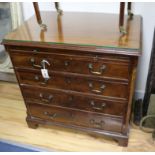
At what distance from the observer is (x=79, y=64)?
1180 mm

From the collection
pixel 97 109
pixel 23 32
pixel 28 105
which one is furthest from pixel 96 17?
pixel 28 105

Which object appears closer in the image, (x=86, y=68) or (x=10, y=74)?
(x=86, y=68)

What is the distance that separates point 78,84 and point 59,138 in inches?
21.7

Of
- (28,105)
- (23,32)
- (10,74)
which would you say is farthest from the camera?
(10,74)

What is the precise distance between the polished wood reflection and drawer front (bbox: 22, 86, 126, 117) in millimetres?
369

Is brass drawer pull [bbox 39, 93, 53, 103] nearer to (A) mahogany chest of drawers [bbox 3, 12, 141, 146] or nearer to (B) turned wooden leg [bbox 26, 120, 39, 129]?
(A) mahogany chest of drawers [bbox 3, 12, 141, 146]

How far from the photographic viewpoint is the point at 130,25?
1271mm

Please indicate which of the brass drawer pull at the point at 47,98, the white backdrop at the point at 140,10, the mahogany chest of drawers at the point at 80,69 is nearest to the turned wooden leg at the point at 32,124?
the mahogany chest of drawers at the point at 80,69

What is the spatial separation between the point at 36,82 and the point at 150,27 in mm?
898

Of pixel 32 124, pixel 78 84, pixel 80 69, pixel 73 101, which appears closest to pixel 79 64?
pixel 80 69

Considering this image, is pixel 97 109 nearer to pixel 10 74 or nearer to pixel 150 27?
pixel 150 27

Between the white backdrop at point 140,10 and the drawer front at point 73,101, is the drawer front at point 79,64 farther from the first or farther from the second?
the white backdrop at point 140,10

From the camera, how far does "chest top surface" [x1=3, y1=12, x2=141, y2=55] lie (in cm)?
110

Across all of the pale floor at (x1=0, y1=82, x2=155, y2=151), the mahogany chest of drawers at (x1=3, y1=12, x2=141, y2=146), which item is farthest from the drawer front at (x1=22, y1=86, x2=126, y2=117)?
the pale floor at (x1=0, y1=82, x2=155, y2=151)
